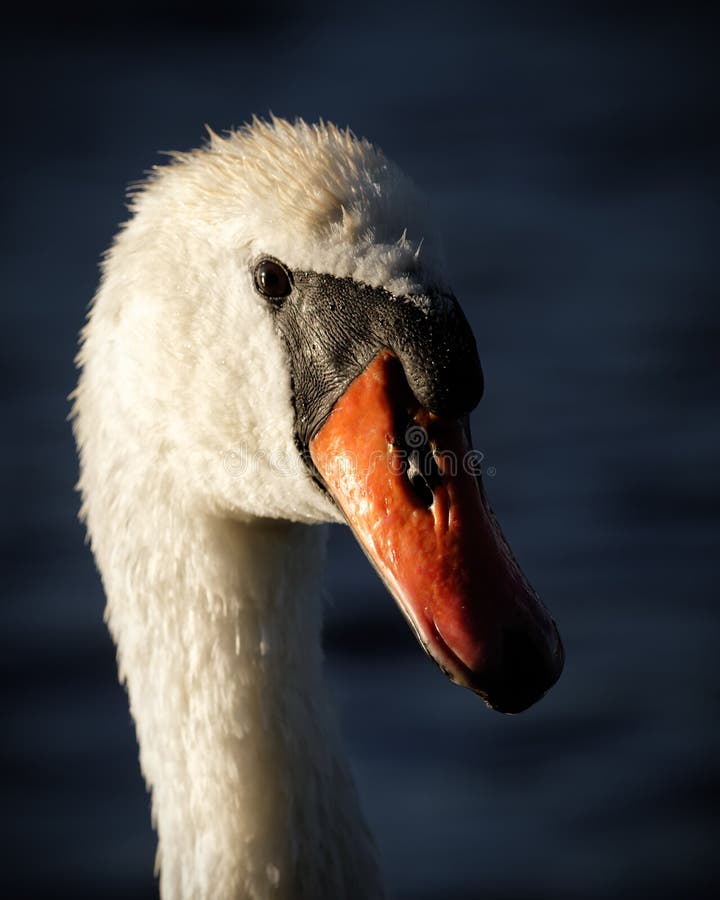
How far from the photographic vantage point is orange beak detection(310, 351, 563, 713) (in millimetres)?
3080

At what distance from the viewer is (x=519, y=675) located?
307 centimetres

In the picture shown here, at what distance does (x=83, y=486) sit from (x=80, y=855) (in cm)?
268

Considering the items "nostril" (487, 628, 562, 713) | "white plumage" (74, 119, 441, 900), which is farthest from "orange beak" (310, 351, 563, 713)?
"white plumage" (74, 119, 441, 900)

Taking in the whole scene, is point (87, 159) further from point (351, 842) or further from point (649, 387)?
point (351, 842)

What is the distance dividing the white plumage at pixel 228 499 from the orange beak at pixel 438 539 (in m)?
0.18

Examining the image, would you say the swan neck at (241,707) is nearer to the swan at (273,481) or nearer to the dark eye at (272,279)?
the swan at (273,481)

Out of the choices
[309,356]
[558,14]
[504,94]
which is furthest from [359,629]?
[558,14]

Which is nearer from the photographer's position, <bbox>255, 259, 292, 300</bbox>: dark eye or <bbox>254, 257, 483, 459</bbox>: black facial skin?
<bbox>254, 257, 483, 459</bbox>: black facial skin

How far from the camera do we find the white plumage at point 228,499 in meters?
3.35

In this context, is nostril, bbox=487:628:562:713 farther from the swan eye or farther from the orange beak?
the swan eye

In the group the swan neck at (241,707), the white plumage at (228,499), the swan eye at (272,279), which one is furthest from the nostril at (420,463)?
the swan neck at (241,707)

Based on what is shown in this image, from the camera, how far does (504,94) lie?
10430 millimetres

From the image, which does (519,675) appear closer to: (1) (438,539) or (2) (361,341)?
(1) (438,539)

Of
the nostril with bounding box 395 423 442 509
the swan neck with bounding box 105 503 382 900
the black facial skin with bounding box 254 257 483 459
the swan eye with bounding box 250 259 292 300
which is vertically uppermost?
the swan eye with bounding box 250 259 292 300
